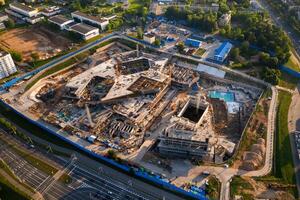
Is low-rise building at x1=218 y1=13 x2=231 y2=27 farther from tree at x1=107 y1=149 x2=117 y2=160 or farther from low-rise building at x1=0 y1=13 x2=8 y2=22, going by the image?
low-rise building at x1=0 y1=13 x2=8 y2=22

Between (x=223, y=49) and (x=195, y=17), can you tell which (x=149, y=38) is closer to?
Result: (x=195, y=17)

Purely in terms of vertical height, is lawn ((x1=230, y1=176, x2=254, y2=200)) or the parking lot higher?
lawn ((x1=230, y1=176, x2=254, y2=200))

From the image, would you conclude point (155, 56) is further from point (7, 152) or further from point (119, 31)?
point (7, 152)

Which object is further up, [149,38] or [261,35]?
[261,35]

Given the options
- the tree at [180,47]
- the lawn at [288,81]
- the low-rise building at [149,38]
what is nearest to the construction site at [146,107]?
the tree at [180,47]

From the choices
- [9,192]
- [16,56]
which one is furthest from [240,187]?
[16,56]

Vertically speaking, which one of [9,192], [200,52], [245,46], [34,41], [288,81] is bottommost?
[9,192]

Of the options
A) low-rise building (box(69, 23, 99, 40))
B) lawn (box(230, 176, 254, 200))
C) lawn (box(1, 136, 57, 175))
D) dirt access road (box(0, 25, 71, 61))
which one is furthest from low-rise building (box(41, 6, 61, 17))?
lawn (box(230, 176, 254, 200))
